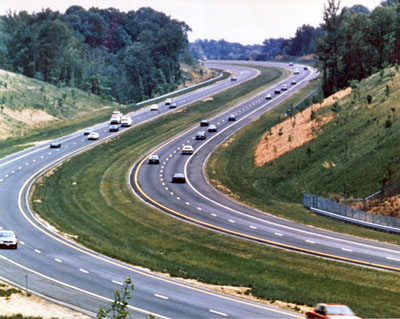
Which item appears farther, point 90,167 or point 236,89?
point 236,89

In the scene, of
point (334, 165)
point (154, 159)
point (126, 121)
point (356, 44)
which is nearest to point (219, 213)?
point (334, 165)

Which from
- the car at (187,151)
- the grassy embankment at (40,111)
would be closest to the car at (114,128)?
the grassy embankment at (40,111)

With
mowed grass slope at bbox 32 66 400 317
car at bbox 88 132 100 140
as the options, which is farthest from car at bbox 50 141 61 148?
mowed grass slope at bbox 32 66 400 317

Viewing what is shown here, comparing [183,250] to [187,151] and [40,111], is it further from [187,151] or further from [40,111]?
[40,111]

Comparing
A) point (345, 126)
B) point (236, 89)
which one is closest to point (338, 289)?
point (345, 126)

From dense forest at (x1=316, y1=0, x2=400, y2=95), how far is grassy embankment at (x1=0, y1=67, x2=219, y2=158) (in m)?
39.3

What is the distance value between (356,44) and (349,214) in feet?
217

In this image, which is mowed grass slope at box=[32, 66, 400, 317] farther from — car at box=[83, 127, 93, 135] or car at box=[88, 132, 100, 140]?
car at box=[83, 127, 93, 135]

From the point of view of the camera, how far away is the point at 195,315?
34.2 m

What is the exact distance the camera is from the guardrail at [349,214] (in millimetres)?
55438

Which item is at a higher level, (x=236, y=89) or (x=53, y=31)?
(x=53, y=31)

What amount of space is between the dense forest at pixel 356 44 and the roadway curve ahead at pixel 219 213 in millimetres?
28164

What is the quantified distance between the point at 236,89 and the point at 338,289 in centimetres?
11512

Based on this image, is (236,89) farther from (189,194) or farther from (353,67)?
(189,194)
